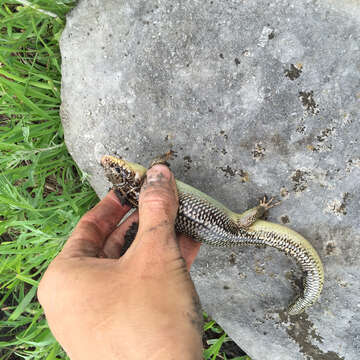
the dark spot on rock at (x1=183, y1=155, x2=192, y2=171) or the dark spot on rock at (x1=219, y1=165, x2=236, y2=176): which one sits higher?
the dark spot on rock at (x1=219, y1=165, x2=236, y2=176)

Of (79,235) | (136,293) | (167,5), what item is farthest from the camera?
(167,5)

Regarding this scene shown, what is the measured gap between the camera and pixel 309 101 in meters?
3.32

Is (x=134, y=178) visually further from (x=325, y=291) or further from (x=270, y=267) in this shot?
(x=325, y=291)

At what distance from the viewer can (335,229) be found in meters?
3.54

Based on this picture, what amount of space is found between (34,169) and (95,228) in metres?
1.09

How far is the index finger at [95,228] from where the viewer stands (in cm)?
309

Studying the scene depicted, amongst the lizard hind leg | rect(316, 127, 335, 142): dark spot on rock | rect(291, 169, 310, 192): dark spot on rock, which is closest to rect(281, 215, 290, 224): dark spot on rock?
the lizard hind leg

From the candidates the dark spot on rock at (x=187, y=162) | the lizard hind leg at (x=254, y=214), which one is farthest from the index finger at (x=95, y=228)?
the lizard hind leg at (x=254, y=214)

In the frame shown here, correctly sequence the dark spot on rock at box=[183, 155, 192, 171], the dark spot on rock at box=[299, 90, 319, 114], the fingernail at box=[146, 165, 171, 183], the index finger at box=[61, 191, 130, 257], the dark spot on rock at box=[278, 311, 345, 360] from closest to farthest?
the index finger at box=[61, 191, 130, 257]
the fingernail at box=[146, 165, 171, 183]
the dark spot on rock at box=[299, 90, 319, 114]
the dark spot on rock at box=[183, 155, 192, 171]
the dark spot on rock at box=[278, 311, 345, 360]

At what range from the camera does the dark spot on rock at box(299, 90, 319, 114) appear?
3307 mm

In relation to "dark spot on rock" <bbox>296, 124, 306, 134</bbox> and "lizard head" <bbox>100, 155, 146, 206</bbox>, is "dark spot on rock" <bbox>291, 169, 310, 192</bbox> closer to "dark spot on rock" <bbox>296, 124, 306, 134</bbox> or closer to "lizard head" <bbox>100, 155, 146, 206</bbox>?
"dark spot on rock" <bbox>296, 124, 306, 134</bbox>

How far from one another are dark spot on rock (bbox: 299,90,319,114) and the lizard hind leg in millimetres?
962

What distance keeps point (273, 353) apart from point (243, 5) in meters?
3.77

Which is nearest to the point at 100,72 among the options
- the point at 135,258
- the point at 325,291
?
the point at 135,258
